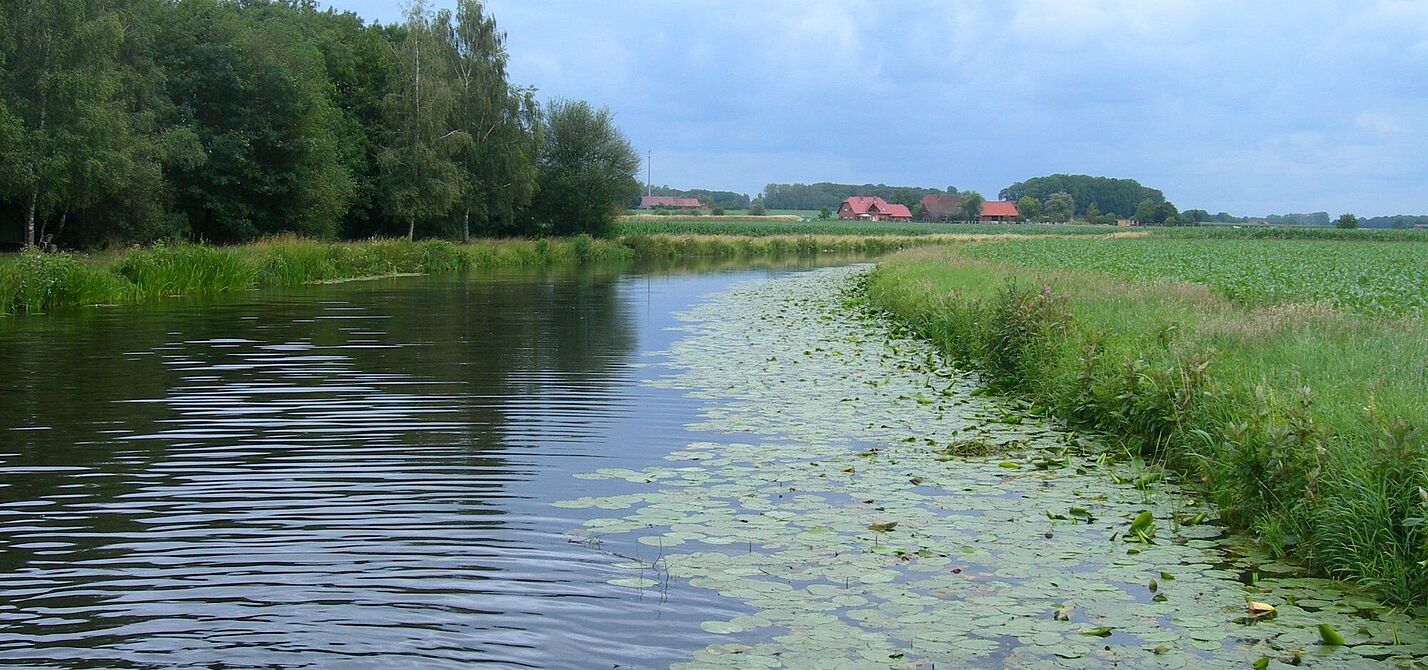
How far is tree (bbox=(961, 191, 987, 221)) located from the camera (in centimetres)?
17212

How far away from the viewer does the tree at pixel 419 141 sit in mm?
50812

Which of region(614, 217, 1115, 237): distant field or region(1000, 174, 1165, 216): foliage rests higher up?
region(1000, 174, 1165, 216): foliage

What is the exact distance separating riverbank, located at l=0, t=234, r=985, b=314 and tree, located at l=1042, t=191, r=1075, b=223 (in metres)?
125

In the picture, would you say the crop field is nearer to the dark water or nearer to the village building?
the dark water

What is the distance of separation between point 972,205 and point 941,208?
4.81 meters

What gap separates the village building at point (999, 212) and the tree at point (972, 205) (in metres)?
0.82

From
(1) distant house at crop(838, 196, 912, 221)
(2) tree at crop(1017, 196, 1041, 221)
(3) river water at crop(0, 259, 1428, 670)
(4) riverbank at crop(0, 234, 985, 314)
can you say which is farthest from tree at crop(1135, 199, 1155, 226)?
(3) river water at crop(0, 259, 1428, 670)

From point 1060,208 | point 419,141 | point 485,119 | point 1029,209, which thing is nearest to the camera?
point 419,141

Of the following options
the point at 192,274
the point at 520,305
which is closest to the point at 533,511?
the point at 520,305

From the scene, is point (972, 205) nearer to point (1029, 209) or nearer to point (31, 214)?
point (1029, 209)

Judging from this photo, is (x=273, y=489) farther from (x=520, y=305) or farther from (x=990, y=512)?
(x=520, y=305)

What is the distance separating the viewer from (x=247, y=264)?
3125 centimetres

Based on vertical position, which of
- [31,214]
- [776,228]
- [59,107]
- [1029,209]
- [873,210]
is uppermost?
[1029,209]

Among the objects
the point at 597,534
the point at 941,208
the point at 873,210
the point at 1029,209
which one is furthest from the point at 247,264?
the point at 1029,209
